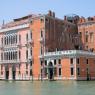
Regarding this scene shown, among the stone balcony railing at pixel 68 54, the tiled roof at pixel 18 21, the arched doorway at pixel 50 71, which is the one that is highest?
the tiled roof at pixel 18 21

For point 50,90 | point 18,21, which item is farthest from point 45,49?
point 50,90

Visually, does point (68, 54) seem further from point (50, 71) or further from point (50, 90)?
point (50, 90)

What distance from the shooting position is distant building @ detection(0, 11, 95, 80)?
55.2 meters

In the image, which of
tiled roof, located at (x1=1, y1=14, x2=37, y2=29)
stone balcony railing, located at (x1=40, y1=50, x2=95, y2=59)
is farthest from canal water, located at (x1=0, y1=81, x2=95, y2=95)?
tiled roof, located at (x1=1, y1=14, x2=37, y2=29)

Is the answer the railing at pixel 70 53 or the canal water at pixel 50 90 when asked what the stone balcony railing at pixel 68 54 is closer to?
the railing at pixel 70 53

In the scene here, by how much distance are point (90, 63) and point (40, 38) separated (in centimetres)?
1029

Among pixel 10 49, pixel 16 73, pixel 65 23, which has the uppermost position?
pixel 65 23

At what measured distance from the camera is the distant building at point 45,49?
5522cm

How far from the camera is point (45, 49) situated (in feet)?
195

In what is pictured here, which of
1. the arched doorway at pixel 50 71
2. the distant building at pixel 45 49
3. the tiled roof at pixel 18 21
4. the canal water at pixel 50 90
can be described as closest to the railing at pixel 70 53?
the distant building at pixel 45 49

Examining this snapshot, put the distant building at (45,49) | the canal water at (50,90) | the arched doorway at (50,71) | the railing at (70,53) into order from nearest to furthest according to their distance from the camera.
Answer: the canal water at (50,90), the railing at (70,53), the distant building at (45,49), the arched doorway at (50,71)

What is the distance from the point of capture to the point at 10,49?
217 ft

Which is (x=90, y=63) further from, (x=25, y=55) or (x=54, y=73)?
(x=25, y=55)

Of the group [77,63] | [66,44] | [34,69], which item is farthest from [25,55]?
[77,63]
